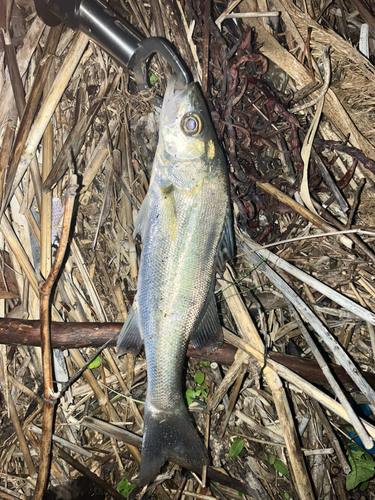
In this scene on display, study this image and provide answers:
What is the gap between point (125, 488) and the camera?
3049 millimetres

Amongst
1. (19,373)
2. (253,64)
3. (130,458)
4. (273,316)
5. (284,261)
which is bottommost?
(130,458)

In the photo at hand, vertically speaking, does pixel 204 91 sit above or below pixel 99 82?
below

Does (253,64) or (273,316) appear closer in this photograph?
(253,64)

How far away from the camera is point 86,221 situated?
3209 millimetres

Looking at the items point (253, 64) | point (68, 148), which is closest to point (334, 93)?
point (253, 64)

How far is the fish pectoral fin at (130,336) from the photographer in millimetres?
2361

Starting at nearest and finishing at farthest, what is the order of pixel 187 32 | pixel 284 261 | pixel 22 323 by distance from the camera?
pixel 22 323 → pixel 187 32 → pixel 284 261

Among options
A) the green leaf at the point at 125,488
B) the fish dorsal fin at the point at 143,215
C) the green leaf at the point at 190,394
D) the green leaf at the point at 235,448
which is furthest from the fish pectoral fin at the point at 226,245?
the green leaf at the point at 125,488

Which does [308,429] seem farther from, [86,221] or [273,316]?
[86,221]

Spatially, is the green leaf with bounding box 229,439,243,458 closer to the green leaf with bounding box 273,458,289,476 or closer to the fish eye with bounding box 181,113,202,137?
the green leaf with bounding box 273,458,289,476

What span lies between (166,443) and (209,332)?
0.81m

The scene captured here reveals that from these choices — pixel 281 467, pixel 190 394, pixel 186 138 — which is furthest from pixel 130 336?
pixel 281 467

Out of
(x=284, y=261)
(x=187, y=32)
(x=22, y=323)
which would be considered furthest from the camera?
(x=284, y=261)

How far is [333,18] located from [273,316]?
116 inches
